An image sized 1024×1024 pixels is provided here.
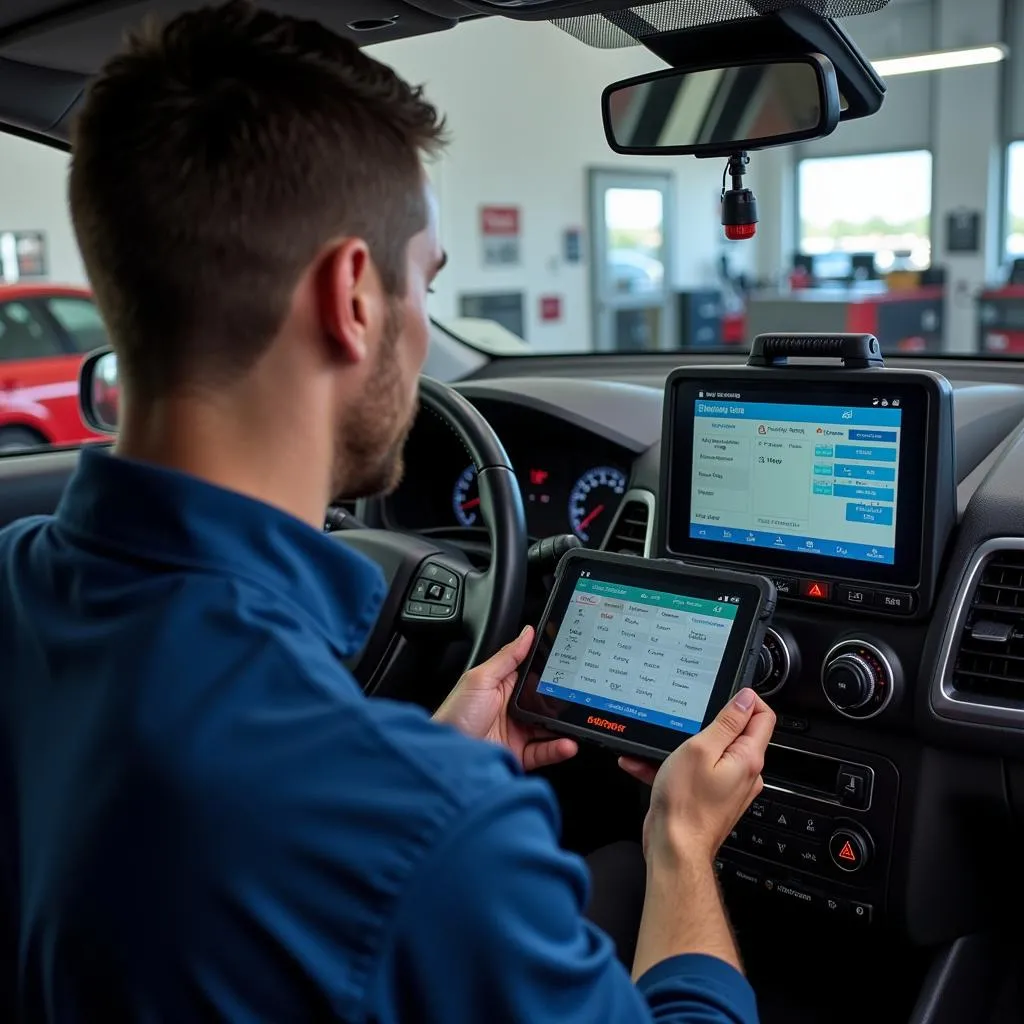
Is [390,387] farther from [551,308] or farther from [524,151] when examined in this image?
[551,308]

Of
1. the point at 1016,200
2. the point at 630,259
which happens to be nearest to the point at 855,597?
the point at 630,259

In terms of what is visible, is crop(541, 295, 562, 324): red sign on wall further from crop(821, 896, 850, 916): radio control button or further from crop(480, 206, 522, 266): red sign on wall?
crop(821, 896, 850, 916): radio control button

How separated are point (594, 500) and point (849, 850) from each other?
86 cm

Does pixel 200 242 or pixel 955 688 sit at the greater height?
pixel 200 242

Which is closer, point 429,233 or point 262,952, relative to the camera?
point 262,952

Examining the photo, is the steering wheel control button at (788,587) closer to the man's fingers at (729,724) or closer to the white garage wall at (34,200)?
the man's fingers at (729,724)

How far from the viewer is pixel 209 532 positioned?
76 centimetres

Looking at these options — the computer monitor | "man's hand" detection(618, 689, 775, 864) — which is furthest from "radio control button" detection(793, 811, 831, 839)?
the computer monitor

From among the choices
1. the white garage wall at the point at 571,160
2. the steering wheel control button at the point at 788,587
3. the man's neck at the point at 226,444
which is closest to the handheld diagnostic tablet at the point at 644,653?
the steering wheel control button at the point at 788,587

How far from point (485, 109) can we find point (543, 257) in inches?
59.3

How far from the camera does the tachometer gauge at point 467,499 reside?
2320 millimetres

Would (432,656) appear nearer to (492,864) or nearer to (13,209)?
(492,864)

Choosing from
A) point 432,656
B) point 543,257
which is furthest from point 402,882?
point 543,257

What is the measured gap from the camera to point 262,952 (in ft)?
2.15
